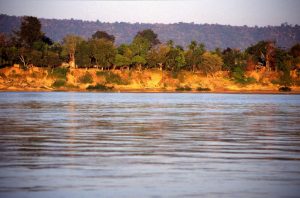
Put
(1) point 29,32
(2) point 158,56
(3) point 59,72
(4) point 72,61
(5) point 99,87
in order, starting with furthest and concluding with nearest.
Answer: (1) point 29,32
(4) point 72,61
(2) point 158,56
(3) point 59,72
(5) point 99,87

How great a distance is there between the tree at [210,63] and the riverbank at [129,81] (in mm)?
1441

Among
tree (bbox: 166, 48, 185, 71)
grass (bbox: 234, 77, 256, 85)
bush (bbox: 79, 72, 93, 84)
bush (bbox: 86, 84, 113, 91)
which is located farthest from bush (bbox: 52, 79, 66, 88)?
grass (bbox: 234, 77, 256, 85)

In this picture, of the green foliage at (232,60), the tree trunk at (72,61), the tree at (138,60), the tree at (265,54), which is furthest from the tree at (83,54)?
the tree at (265,54)

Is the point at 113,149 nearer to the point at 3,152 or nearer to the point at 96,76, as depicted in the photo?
the point at 3,152

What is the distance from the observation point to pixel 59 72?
127 metres

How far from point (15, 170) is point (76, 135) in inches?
419

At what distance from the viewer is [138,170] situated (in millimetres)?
17719

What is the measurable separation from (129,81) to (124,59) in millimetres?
4013

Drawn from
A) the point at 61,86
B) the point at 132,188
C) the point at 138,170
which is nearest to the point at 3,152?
the point at 138,170

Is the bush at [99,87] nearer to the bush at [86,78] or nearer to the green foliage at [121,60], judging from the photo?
the bush at [86,78]

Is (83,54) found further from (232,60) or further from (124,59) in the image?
(232,60)

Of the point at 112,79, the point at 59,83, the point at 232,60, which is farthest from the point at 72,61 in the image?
the point at 232,60

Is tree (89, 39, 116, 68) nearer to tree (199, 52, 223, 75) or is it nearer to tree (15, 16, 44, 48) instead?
tree (15, 16, 44, 48)

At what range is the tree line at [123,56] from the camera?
127 meters
